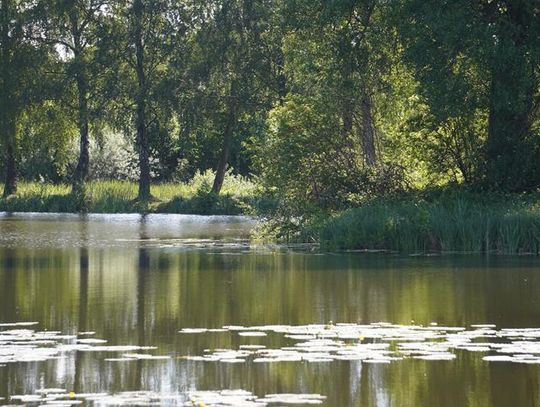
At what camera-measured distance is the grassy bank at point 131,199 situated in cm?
5588

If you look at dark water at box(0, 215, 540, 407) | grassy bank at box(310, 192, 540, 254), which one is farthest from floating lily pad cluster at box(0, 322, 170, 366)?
grassy bank at box(310, 192, 540, 254)

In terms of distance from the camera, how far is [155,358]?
12.3 meters

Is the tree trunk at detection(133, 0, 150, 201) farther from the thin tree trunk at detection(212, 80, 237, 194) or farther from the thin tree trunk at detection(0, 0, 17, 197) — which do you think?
the thin tree trunk at detection(0, 0, 17, 197)

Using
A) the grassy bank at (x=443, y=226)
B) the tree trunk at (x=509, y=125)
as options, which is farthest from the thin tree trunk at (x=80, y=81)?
the grassy bank at (x=443, y=226)

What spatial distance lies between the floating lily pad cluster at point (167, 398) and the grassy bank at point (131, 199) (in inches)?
1728

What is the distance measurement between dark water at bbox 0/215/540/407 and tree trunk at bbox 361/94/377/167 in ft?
14.1

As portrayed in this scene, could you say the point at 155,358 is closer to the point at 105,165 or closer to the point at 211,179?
the point at 211,179

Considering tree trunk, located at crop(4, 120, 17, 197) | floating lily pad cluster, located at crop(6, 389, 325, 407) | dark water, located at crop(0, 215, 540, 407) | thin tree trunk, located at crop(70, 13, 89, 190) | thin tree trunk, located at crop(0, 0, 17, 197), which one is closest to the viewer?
floating lily pad cluster, located at crop(6, 389, 325, 407)

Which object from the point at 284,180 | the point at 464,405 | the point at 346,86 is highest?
the point at 346,86

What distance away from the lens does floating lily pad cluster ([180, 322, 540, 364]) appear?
40.6 feet

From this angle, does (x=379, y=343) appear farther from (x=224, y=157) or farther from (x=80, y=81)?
(x=80, y=81)

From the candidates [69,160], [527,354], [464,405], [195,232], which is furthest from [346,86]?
[69,160]

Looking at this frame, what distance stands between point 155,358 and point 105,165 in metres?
64.6

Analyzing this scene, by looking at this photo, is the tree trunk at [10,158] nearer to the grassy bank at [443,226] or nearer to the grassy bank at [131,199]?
the grassy bank at [131,199]
